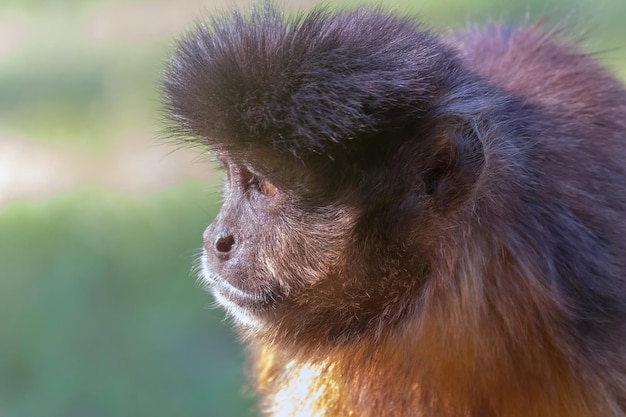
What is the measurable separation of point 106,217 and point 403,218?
13.1 feet

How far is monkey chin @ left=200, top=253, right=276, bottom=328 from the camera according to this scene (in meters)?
2.89

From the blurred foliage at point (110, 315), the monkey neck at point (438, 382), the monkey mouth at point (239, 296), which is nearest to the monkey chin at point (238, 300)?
the monkey mouth at point (239, 296)

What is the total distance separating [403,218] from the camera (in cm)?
270

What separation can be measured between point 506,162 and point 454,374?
666mm

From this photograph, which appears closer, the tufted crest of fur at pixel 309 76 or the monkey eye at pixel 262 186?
the tufted crest of fur at pixel 309 76

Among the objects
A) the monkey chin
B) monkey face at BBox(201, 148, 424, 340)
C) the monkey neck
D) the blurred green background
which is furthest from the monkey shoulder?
the monkey chin

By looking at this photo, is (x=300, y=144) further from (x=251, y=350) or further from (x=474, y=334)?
(x=251, y=350)

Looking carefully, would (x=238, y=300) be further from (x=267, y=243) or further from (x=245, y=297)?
(x=267, y=243)

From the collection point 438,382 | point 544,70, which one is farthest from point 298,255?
point 544,70

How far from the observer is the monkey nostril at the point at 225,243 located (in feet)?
9.40

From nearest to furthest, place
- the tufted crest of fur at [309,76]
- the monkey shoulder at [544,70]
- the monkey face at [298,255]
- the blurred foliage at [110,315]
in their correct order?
1. the tufted crest of fur at [309,76]
2. the monkey face at [298,255]
3. the monkey shoulder at [544,70]
4. the blurred foliage at [110,315]

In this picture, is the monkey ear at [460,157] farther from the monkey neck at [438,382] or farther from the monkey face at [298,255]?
the monkey neck at [438,382]

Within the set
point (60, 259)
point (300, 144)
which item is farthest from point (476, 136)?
point (60, 259)

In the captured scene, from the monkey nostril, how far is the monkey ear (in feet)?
2.30
